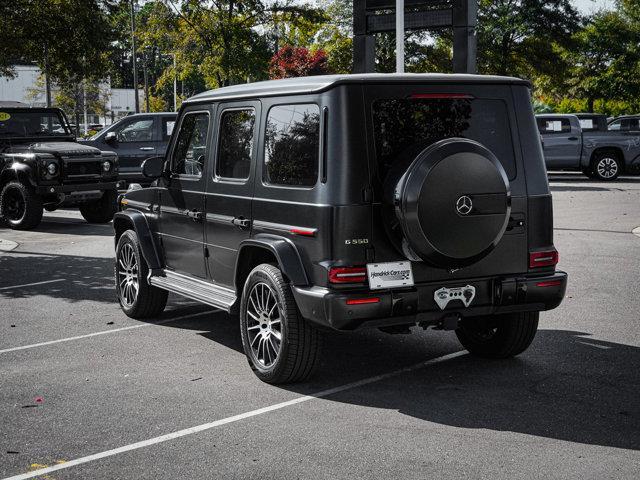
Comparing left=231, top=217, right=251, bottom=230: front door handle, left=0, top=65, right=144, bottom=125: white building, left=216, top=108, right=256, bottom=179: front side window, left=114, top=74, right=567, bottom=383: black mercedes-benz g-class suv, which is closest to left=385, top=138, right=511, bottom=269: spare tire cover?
left=114, top=74, right=567, bottom=383: black mercedes-benz g-class suv

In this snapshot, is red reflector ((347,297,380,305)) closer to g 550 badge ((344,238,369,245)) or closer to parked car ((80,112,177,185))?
g 550 badge ((344,238,369,245))

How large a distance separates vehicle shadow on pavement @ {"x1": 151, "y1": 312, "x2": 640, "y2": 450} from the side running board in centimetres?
58

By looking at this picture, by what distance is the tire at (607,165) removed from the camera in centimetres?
2605

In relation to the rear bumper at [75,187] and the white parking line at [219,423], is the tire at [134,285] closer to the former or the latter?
the white parking line at [219,423]

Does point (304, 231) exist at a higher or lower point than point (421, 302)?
higher

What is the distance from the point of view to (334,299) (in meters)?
5.29

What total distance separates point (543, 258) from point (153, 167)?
3315mm

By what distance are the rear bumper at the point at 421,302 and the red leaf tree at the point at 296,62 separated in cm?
3524

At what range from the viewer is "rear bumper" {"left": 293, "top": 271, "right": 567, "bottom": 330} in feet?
17.5

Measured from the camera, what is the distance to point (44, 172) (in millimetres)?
15297

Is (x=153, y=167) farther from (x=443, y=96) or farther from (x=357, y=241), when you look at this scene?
(x=443, y=96)

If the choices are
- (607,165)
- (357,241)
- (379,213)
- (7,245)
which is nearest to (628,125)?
(607,165)

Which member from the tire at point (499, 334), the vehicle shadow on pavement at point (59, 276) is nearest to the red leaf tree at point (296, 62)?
the vehicle shadow on pavement at point (59, 276)

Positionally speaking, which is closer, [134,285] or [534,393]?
[534,393]
